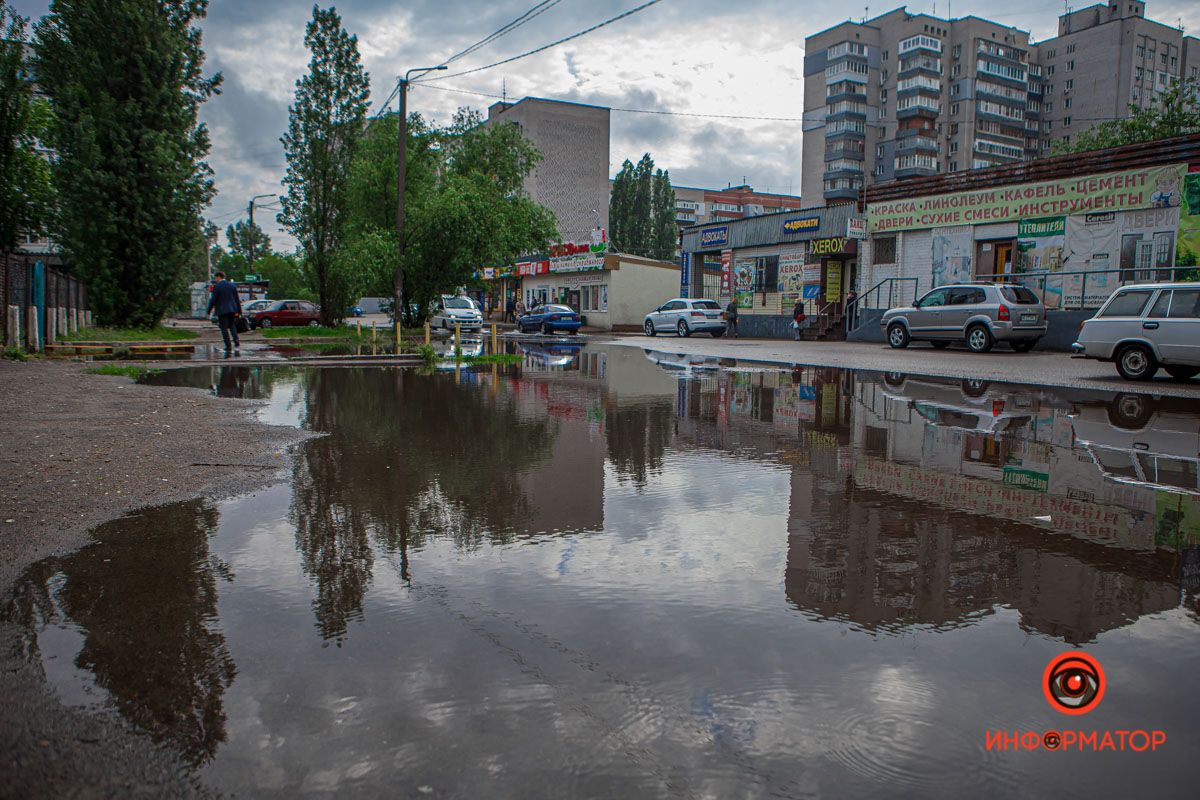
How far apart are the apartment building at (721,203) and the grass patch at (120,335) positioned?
102194 mm

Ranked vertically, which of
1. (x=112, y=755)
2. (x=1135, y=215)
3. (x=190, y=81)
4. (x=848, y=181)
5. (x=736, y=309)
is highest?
(x=848, y=181)

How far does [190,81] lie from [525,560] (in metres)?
27.4

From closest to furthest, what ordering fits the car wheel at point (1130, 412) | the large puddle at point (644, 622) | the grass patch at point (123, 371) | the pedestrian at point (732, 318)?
the large puddle at point (644, 622)
the car wheel at point (1130, 412)
the grass patch at point (123, 371)
the pedestrian at point (732, 318)

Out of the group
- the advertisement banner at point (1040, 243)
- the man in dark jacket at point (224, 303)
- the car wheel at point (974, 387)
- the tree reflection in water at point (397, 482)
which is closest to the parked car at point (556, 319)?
the advertisement banner at point (1040, 243)

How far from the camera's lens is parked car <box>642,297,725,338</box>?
1553 inches

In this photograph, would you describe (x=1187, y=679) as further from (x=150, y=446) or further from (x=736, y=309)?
(x=736, y=309)

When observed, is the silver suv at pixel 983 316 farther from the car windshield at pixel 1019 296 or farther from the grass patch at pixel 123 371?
the grass patch at pixel 123 371

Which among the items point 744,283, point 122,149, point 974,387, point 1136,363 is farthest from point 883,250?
point 122,149

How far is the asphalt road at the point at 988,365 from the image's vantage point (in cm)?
1538

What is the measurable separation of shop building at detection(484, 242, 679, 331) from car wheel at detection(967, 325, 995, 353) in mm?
29437

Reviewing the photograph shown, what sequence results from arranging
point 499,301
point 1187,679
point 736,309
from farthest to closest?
1. point 499,301
2. point 736,309
3. point 1187,679

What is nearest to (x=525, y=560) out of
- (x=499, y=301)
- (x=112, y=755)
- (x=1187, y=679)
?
(x=112, y=755)

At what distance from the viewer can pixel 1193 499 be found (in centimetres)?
619

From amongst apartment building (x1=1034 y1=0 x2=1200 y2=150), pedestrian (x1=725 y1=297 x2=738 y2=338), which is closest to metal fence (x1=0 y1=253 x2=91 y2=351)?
pedestrian (x1=725 y1=297 x2=738 y2=338)
